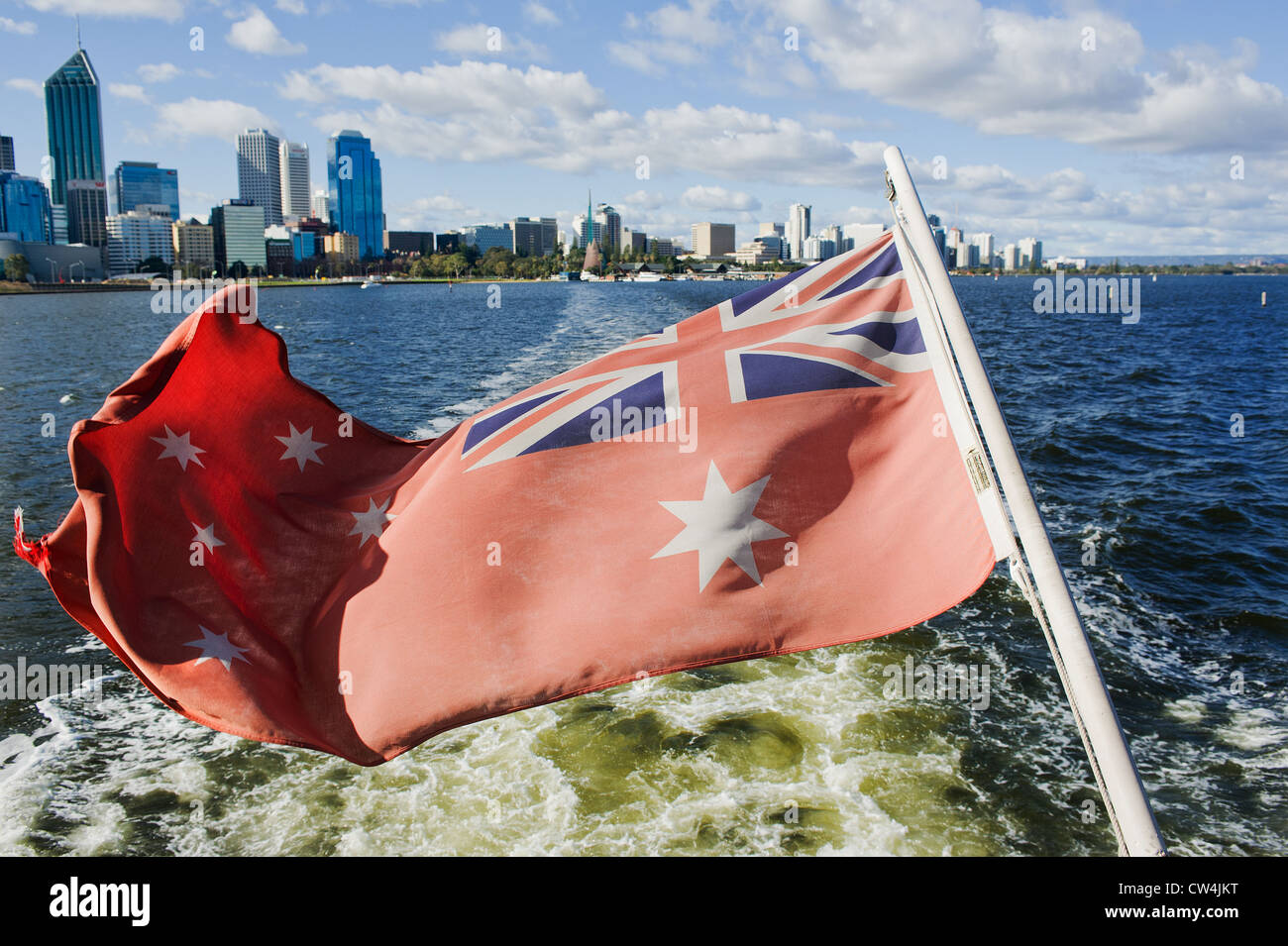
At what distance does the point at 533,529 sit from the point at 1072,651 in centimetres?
294

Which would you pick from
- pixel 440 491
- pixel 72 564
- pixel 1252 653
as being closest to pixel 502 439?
pixel 440 491

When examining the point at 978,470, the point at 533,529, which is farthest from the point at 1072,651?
the point at 533,529

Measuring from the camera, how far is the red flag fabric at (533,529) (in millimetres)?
4547

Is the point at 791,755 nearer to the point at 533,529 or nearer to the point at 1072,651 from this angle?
the point at 533,529

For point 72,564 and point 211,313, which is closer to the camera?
point 72,564

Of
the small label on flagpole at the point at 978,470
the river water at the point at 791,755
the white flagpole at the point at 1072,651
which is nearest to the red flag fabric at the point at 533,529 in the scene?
the small label on flagpole at the point at 978,470

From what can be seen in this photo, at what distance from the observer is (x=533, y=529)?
5.11 m

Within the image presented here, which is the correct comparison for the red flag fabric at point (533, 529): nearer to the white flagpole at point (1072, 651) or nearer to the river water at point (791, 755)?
the white flagpole at point (1072, 651)

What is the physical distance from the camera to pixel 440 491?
17.5 feet

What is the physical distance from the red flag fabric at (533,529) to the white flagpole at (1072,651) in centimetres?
96

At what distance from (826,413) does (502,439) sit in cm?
193
